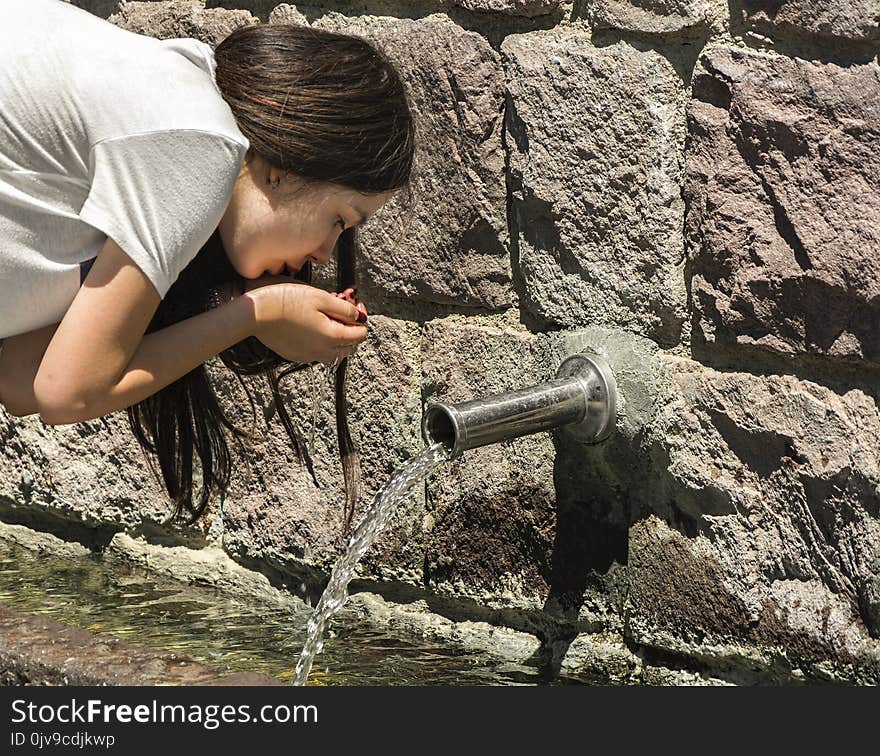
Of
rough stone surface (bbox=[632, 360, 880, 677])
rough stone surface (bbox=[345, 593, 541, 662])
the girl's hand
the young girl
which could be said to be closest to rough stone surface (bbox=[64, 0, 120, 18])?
the young girl

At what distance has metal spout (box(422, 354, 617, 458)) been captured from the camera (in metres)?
2.06

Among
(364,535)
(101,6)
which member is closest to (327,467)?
(364,535)

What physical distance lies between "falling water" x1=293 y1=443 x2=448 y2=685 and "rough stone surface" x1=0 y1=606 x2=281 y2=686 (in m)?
0.36

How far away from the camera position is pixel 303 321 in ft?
6.62

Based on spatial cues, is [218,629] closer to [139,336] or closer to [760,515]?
[139,336]

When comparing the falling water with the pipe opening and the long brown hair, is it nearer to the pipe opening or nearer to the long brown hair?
the pipe opening

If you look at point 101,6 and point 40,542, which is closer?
point 101,6

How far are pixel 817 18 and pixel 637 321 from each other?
473 millimetres

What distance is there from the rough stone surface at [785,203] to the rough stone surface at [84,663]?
0.78 meters

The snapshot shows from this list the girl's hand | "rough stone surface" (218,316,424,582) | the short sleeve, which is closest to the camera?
the short sleeve

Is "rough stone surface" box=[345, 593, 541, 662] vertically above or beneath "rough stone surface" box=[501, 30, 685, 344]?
beneath

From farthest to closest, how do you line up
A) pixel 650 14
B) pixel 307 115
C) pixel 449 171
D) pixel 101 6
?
pixel 101 6
pixel 449 171
pixel 650 14
pixel 307 115

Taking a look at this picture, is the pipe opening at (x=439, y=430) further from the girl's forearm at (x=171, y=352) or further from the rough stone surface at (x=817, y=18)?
the rough stone surface at (x=817, y=18)

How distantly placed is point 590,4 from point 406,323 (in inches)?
22.1
